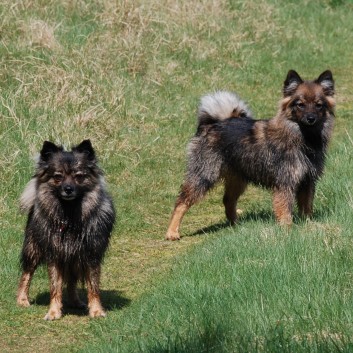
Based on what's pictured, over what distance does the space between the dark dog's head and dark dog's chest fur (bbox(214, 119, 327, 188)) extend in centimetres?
251

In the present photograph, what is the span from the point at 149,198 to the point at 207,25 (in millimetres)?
6094

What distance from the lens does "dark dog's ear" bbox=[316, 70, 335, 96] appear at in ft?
30.4

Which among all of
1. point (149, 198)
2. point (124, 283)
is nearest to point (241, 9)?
point (149, 198)

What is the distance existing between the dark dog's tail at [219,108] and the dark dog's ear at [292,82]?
80cm

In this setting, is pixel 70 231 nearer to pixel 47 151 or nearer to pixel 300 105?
pixel 47 151

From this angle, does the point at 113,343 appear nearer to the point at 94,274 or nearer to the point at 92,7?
the point at 94,274

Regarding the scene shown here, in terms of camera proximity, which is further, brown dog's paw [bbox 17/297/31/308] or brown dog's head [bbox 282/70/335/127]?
brown dog's head [bbox 282/70/335/127]

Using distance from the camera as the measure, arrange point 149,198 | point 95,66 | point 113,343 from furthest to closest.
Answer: point 95,66
point 149,198
point 113,343

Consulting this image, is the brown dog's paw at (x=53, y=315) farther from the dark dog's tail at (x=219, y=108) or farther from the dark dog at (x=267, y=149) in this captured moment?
the dark dog's tail at (x=219, y=108)

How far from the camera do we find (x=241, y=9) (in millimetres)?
17328

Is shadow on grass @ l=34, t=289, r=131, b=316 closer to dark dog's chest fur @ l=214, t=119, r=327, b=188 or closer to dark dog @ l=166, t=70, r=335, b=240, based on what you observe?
dark dog @ l=166, t=70, r=335, b=240

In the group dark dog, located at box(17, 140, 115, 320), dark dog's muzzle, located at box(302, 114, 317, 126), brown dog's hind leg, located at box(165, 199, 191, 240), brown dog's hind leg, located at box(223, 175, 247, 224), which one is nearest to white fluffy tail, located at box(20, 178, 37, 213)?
dark dog, located at box(17, 140, 115, 320)

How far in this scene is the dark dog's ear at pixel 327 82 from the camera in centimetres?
927

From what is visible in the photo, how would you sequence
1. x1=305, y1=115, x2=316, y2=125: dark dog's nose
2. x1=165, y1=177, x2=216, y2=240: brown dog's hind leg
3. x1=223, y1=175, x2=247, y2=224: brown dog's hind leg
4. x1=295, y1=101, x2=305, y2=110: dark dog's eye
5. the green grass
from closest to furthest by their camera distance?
the green grass
x1=305, y1=115, x2=316, y2=125: dark dog's nose
x1=295, y1=101, x2=305, y2=110: dark dog's eye
x1=165, y1=177, x2=216, y2=240: brown dog's hind leg
x1=223, y1=175, x2=247, y2=224: brown dog's hind leg
